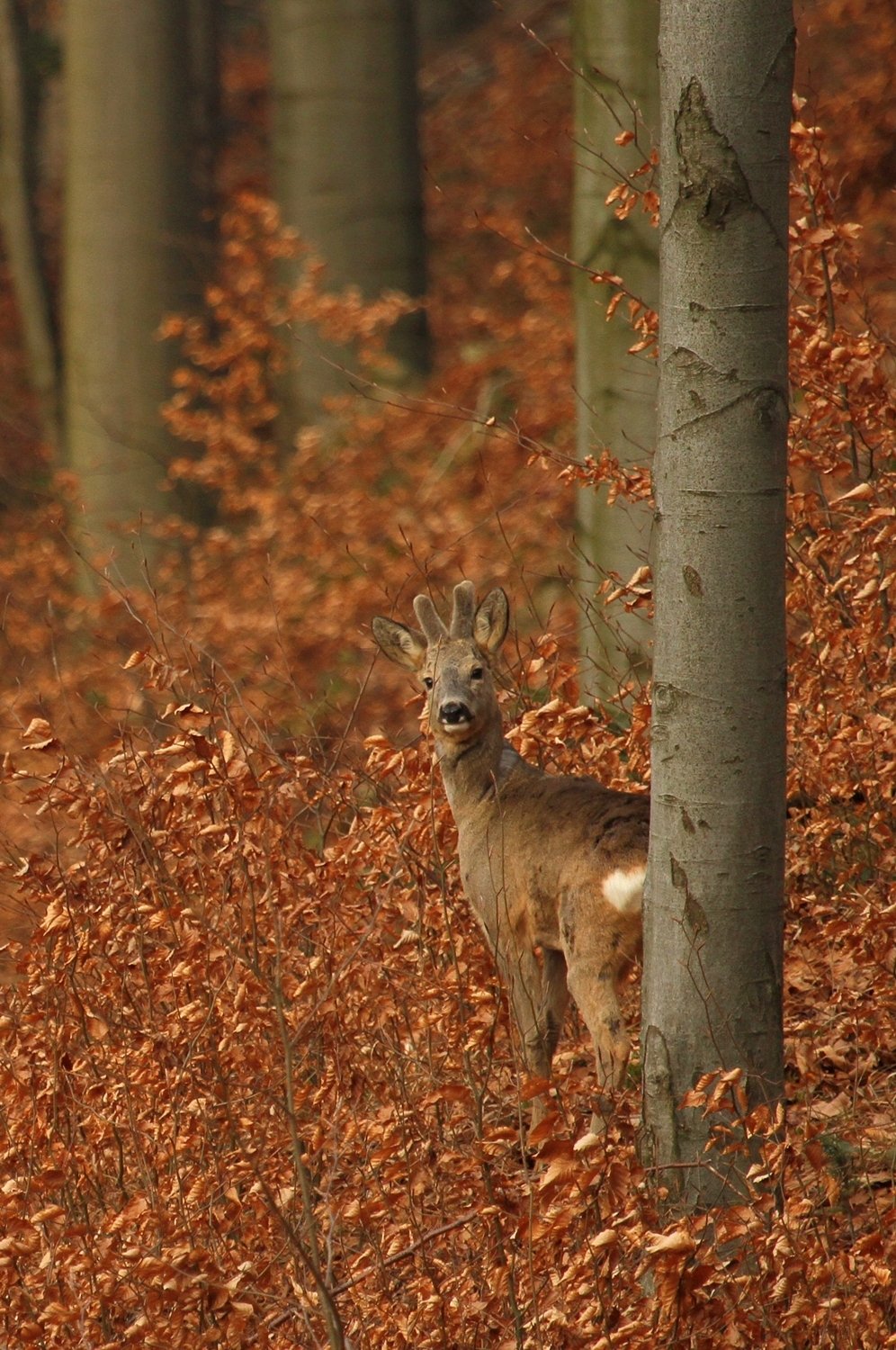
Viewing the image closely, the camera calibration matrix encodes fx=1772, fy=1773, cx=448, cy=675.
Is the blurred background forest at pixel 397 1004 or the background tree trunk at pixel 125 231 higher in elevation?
the background tree trunk at pixel 125 231

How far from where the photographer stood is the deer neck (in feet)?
20.4

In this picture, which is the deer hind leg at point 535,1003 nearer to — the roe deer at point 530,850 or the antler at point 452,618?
the roe deer at point 530,850

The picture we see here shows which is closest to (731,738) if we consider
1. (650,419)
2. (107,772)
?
(107,772)

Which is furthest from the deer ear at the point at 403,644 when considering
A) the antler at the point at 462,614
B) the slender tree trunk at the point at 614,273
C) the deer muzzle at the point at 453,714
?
the slender tree trunk at the point at 614,273

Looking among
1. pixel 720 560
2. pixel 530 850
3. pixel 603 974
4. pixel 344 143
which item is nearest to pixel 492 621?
pixel 530 850

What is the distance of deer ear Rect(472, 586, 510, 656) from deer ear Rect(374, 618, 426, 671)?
211 mm

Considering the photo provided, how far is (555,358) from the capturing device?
49.9 ft

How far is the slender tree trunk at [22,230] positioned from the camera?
17828mm

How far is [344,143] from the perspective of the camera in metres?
15.6

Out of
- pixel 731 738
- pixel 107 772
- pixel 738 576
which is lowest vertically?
pixel 107 772

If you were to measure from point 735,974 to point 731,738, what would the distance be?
609mm

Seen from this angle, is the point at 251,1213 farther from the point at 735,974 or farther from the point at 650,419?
the point at 650,419

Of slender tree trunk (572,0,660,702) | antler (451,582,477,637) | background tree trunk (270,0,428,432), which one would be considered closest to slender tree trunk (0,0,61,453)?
background tree trunk (270,0,428,432)

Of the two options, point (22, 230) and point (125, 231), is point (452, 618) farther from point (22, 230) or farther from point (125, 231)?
point (22, 230)
